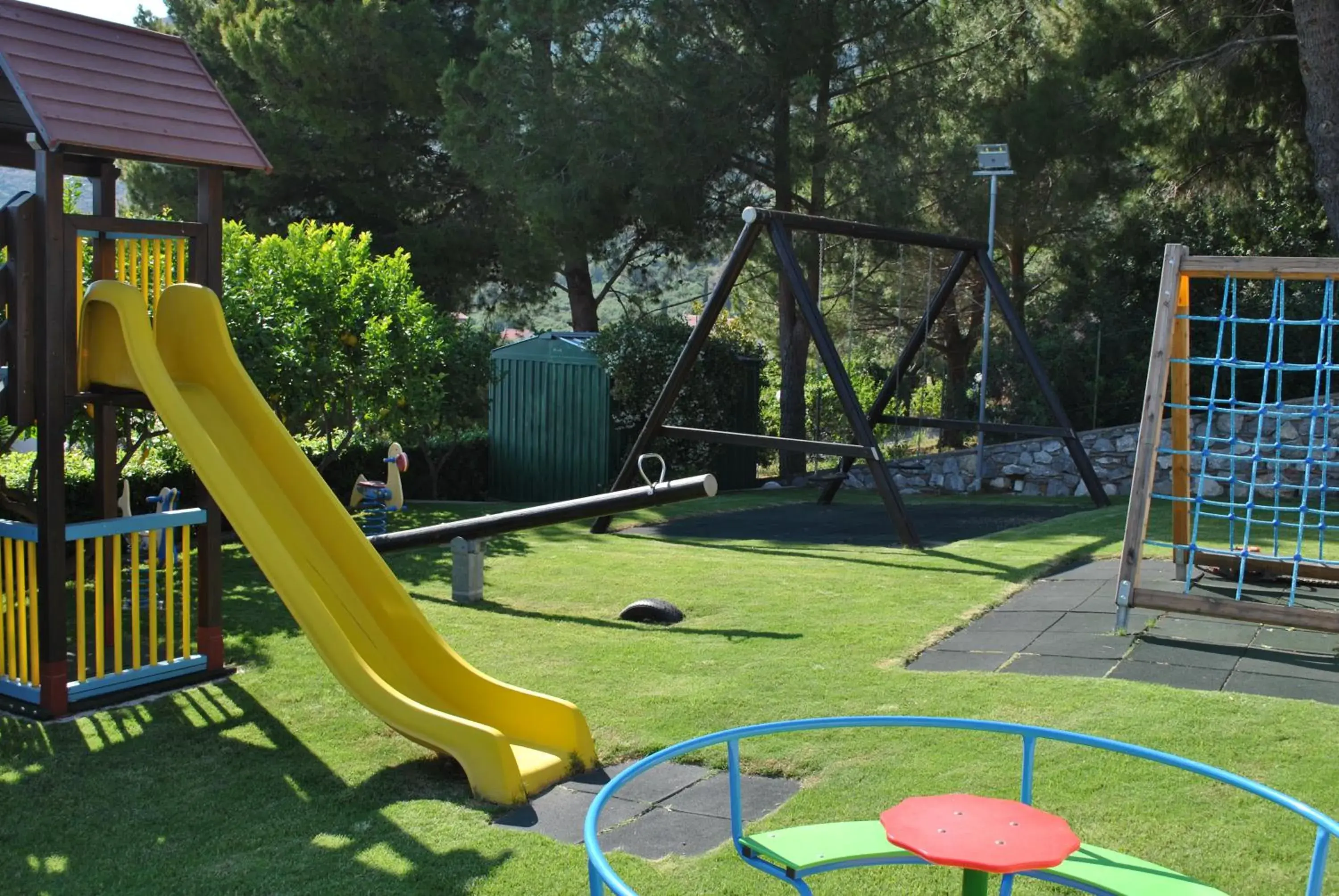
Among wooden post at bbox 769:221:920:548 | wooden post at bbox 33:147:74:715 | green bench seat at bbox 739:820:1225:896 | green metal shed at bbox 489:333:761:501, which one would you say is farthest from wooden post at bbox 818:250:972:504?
green bench seat at bbox 739:820:1225:896

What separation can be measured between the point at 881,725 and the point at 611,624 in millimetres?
4568

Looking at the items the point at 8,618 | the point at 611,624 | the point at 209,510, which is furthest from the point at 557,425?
the point at 8,618

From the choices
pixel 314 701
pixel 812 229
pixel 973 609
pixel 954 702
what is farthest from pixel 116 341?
pixel 812 229

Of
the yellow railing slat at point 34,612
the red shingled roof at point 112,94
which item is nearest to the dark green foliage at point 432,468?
the red shingled roof at point 112,94

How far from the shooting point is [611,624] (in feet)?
23.7

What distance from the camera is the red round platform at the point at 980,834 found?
2559 mm

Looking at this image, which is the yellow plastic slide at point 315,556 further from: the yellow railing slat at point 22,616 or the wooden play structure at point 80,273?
the yellow railing slat at point 22,616

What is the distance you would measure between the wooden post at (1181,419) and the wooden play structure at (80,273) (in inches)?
200

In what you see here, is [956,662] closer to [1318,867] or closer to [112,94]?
[1318,867]

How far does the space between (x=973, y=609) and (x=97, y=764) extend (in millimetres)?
4677

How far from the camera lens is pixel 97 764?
16.0ft

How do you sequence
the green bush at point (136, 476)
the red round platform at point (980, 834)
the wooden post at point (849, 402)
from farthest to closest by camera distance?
the green bush at point (136, 476) → the wooden post at point (849, 402) → the red round platform at point (980, 834)

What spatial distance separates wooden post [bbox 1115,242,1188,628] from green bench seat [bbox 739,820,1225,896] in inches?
142

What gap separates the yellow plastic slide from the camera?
4.72m
